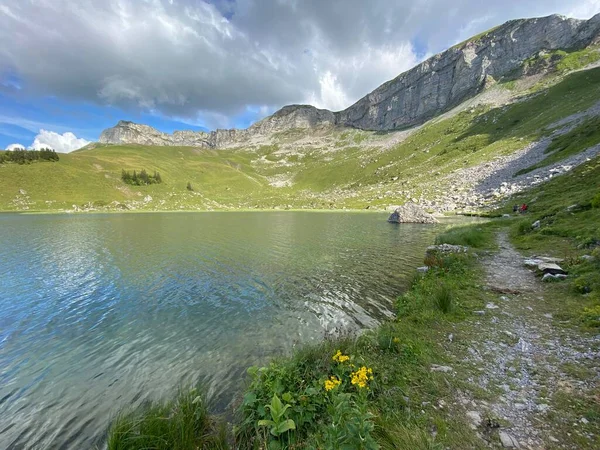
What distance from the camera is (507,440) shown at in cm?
470

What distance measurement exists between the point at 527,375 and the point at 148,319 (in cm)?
1600

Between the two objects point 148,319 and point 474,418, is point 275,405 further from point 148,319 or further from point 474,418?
point 148,319

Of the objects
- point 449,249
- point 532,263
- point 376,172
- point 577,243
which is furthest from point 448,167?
point 532,263

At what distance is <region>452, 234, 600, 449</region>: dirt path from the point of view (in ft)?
15.6

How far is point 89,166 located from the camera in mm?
154875

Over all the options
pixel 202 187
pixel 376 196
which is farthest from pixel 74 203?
pixel 376 196

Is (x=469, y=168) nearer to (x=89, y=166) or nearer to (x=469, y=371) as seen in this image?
(x=469, y=371)

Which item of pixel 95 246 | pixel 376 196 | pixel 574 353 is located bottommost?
pixel 95 246

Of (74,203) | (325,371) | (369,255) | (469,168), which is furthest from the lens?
(74,203)

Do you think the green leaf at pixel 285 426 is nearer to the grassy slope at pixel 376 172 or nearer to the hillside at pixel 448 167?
the hillside at pixel 448 167

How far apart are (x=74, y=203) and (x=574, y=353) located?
499 ft

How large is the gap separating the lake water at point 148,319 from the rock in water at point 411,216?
2810 centimetres

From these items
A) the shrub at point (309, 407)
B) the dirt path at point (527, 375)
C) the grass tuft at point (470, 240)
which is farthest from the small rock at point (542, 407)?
the grass tuft at point (470, 240)

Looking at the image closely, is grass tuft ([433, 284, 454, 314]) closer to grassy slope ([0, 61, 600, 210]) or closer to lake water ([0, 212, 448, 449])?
lake water ([0, 212, 448, 449])
